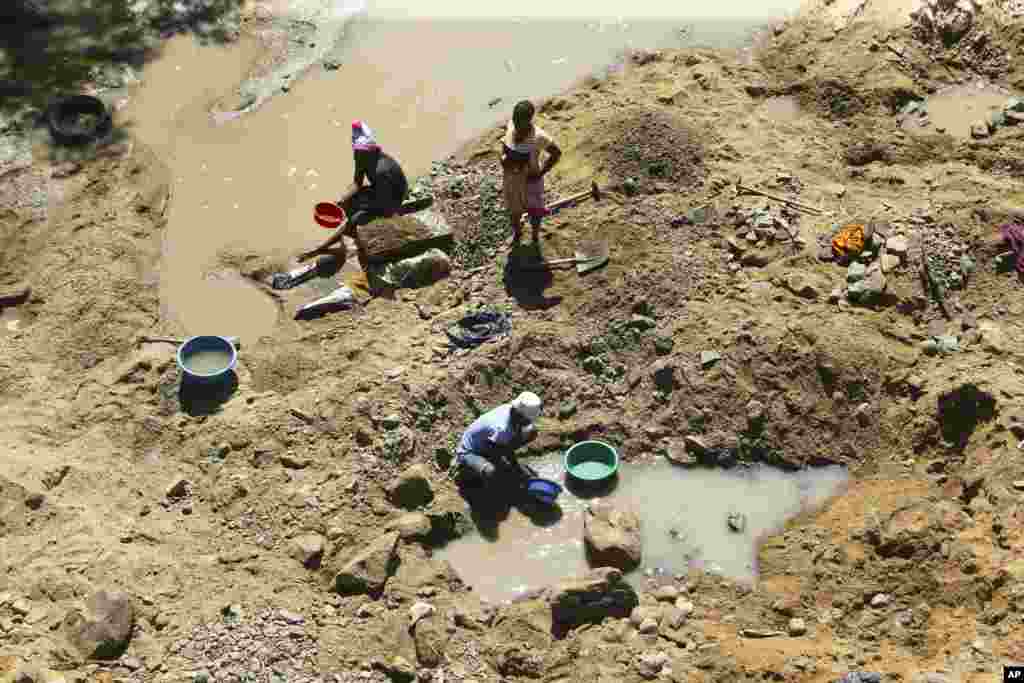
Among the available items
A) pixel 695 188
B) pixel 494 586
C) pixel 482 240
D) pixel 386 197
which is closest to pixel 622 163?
pixel 695 188

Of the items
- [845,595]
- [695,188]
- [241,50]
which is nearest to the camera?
[845,595]

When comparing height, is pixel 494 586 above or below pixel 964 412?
below

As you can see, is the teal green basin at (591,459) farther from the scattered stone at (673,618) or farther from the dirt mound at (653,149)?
the dirt mound at (653,149)

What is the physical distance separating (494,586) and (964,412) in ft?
12.8

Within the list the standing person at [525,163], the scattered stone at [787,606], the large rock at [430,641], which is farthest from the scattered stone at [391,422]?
the scattered stone at [787,606]

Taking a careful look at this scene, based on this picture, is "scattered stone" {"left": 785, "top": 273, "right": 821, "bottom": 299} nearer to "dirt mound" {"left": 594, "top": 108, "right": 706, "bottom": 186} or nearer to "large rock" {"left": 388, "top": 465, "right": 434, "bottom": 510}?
"dirt mound" {"left": 594, "top": 108, "right": 706, "bottom": 186}

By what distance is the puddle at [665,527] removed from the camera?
27.9 feet

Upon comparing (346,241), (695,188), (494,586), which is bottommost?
(494,586)

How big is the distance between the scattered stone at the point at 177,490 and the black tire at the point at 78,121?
5463 mm

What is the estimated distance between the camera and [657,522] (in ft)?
28.9

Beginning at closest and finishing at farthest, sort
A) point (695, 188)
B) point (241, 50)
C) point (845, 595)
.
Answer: point (845, 595), point (695, 188), point (241, 50)

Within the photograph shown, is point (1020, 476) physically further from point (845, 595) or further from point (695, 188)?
point (695, 188)

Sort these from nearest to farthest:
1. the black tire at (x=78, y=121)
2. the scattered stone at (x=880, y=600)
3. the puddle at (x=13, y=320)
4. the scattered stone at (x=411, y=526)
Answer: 1. the scattered stone at (x=880, y=600)
2. the scattered stone at (x=411, y=526)
3. the puddle at (x=13, y=320)
4. the black tire at (x=78, y=121)

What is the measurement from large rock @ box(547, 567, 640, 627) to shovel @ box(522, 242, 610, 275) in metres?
3.26
